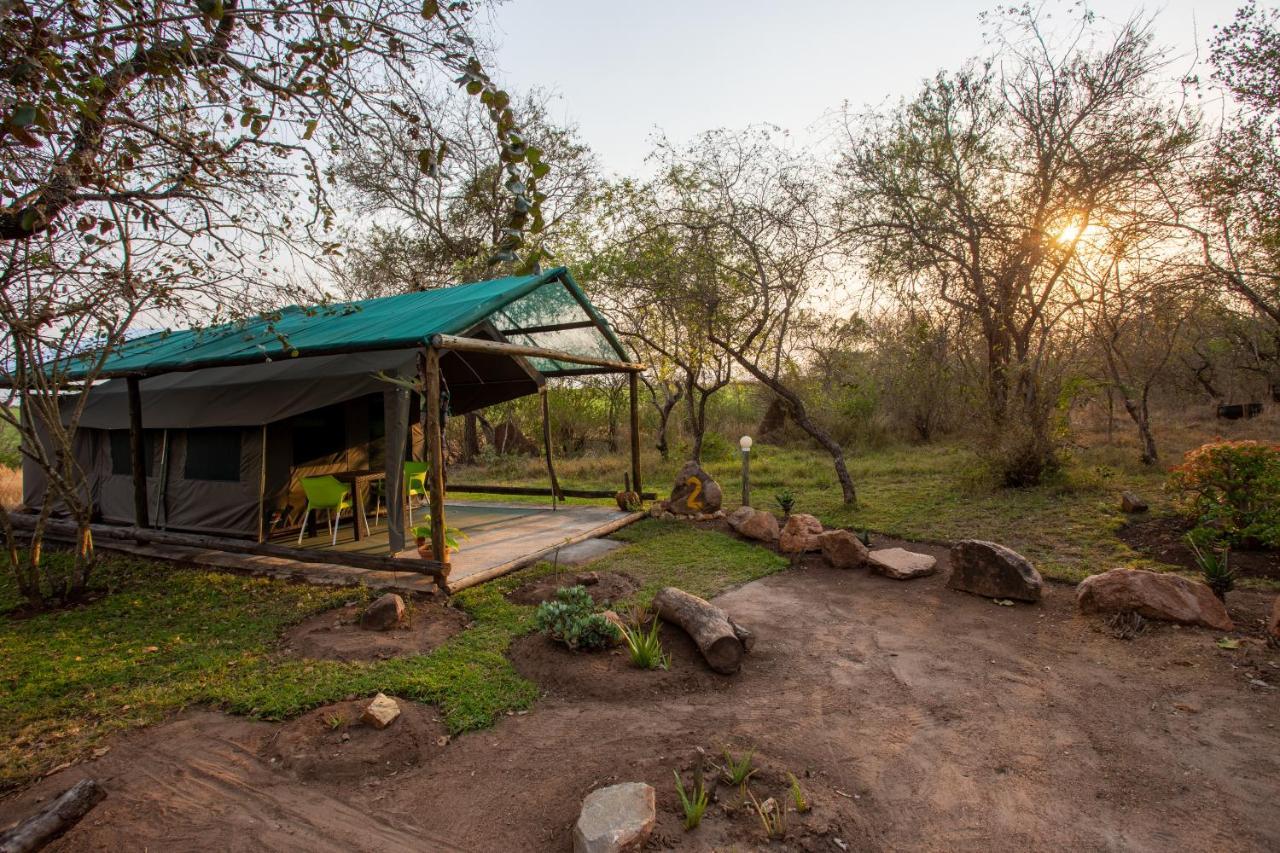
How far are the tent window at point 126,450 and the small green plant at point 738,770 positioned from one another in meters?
8.54

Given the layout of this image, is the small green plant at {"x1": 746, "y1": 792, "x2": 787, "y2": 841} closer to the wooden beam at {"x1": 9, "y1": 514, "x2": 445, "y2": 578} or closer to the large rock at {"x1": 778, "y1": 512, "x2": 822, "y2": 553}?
the wooden beam at {"x1": 9, "y1": 514, "x2": 445, "y2": 578}

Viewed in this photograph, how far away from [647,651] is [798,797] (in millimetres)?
1558

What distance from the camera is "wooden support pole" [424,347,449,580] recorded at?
17.9 ft

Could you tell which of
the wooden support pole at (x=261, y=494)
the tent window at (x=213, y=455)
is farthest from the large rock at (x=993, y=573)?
the tent window at (x=213, y=455)

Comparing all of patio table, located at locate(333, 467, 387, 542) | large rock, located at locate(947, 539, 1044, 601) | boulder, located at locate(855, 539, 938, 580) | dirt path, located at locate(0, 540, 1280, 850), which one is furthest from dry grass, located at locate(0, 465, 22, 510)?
large rock, located at locate(947, 539, 1044, 601)

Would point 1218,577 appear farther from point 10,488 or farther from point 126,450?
point 10,488

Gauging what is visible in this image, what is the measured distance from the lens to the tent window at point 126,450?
8172 mm

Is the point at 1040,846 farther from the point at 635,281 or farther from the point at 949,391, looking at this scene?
the point at 949,391

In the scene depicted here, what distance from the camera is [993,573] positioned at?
17.8ft

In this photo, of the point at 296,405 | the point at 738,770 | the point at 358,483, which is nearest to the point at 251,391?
the point at 296,405

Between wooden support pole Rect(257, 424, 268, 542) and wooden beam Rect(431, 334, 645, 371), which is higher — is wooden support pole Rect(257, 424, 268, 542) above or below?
below

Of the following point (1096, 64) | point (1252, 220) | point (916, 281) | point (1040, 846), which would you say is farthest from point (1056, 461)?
point (1040, 846)

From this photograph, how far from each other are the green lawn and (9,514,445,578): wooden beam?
1.07ft

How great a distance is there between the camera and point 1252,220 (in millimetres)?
8164
